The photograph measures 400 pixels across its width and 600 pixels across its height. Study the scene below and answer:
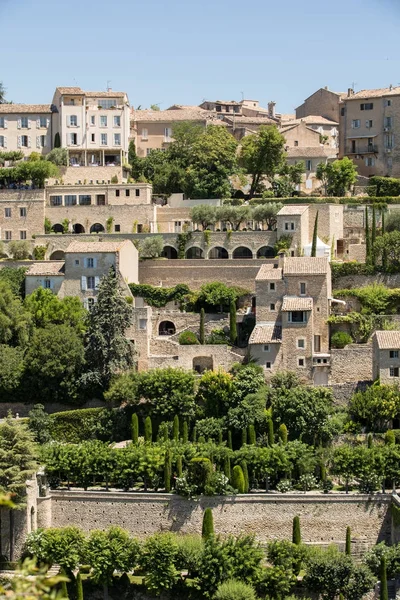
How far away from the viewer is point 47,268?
6059 cm

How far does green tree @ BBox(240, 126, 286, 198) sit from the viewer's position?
7188 centimetres

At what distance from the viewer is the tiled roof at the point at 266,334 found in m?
53.2

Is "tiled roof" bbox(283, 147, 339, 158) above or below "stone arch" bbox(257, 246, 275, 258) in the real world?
above

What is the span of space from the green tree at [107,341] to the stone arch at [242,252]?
39.5ft

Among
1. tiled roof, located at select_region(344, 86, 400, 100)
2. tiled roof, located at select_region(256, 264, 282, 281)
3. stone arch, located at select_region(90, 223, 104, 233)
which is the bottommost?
tiled roof, located at select_region(256, 264, 282, 281)

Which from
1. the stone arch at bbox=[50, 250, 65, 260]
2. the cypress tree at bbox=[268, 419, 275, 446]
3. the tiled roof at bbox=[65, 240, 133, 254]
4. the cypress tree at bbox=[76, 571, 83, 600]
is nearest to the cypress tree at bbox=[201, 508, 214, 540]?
the cypress tree at bbox=[268, 419, 275, 446]

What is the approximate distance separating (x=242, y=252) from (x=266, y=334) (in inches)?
480

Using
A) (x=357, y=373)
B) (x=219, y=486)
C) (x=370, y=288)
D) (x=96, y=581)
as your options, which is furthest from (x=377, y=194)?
(x=96, y=581)

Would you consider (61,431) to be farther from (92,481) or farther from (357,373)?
(357,373)

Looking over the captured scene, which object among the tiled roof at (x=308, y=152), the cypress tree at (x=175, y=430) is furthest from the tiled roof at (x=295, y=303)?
the tiled roof at (x=308, y=152)

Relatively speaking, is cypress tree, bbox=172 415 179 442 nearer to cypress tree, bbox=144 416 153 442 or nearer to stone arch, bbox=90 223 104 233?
cypress tree, bbox=144 416 153 442

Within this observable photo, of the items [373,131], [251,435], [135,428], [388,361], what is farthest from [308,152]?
[251,435]

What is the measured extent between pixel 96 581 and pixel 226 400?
10853 mm

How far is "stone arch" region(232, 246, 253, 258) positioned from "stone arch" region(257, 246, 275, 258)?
583mm
